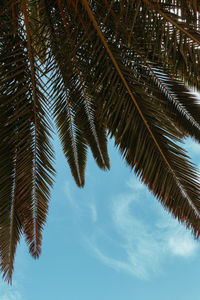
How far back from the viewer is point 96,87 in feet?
10.9

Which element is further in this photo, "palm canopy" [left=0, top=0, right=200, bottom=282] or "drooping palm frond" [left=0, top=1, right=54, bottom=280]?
"drooping palm frond" [left=0, top=1, right=54, bottom=280]

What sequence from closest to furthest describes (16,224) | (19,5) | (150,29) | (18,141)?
(150,29) → (19,5) → (18,141) → (16,224)

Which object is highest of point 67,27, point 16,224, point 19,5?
point 19,5

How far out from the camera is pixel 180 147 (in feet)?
10.7

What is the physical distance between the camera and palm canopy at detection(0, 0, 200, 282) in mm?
3082

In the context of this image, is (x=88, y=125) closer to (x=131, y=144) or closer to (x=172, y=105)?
(x=172, y=105)

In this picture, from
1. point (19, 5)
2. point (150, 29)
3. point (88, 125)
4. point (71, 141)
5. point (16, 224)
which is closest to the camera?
point (150, 29)

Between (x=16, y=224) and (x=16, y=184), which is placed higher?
(x=16, y=184)

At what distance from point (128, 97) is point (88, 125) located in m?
2.29

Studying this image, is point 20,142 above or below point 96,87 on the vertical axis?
below

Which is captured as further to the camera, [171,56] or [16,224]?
[16,224]

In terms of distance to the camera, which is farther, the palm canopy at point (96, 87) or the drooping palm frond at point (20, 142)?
the drooping palm frond at point (20, 142)

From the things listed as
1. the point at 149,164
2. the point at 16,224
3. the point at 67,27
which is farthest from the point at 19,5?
the point at 16,224

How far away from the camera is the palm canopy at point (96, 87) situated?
3.08 meters
